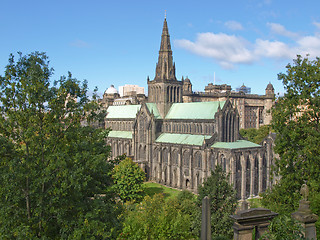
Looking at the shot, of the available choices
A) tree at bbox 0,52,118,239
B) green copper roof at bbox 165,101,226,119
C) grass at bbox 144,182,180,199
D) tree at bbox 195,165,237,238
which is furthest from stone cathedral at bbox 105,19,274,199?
tree at bbox 0,52,118,239

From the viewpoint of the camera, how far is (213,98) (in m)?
171

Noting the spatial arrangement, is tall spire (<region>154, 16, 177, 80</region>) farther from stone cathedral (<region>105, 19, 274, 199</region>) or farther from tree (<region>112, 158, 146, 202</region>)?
tree (<region>112, 158, 146, 202</region>)

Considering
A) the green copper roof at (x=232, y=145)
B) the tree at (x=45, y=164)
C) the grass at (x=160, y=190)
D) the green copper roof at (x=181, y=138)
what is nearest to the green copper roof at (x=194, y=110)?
the green copper roof at (x=181, y=138)

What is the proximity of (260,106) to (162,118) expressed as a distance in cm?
10384

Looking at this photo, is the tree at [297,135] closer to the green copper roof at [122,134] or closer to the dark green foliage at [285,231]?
the dark green foliage at [285,231]

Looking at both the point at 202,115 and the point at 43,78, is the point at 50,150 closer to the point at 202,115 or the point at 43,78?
the point at 43,78

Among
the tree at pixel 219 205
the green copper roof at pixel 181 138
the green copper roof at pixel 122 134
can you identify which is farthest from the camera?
the green copper roof at pixel 122 134

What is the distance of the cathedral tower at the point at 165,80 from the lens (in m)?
88.9

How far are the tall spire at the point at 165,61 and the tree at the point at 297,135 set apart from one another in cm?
5999

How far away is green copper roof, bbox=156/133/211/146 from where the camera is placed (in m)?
73.0

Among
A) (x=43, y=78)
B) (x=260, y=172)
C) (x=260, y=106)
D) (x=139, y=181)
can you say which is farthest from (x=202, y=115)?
(x=260, y=106)

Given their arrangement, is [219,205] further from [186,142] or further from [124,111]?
[124,111]

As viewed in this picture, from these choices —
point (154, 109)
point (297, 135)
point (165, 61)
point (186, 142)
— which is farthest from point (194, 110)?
point (297, 135)

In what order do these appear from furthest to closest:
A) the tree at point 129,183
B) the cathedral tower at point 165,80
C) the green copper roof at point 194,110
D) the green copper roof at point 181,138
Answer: the cathedral tower at point 165,80 < the green copper roof at point 194,110 < the green copper roof at point 181,138 < the tree at point 129,183
